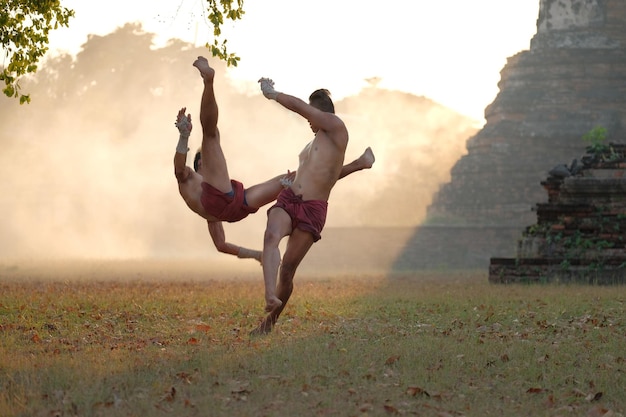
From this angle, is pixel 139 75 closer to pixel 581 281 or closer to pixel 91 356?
pixel 581 281

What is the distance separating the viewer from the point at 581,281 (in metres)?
19.2

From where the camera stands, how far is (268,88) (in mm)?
8672

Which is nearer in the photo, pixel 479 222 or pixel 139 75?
pixel 479 222

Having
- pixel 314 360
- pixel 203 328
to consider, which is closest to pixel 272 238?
pixel 314 360

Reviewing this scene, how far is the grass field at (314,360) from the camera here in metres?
6.49

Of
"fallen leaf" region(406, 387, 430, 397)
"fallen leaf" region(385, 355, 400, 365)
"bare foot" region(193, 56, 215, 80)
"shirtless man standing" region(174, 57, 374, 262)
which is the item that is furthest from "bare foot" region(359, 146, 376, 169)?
"fallen leaf" region(406, 387, 430, 397)

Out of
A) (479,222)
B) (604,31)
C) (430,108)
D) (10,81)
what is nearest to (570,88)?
(604,31)

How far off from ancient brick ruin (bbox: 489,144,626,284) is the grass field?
5.94 metres

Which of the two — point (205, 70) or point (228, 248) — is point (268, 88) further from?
point (228, 248)

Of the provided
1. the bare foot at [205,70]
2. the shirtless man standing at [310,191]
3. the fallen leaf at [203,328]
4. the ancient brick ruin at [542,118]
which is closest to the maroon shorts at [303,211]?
the shirtless man standing at [310,191]

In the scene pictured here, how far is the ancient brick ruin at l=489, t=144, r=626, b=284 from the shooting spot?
1941cm

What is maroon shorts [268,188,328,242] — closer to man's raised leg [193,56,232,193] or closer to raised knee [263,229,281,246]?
raised knee [263,229,281,246]

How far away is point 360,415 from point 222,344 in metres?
2.96

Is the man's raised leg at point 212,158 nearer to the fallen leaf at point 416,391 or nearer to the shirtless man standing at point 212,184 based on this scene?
the shirtless man standing at point 212,184
